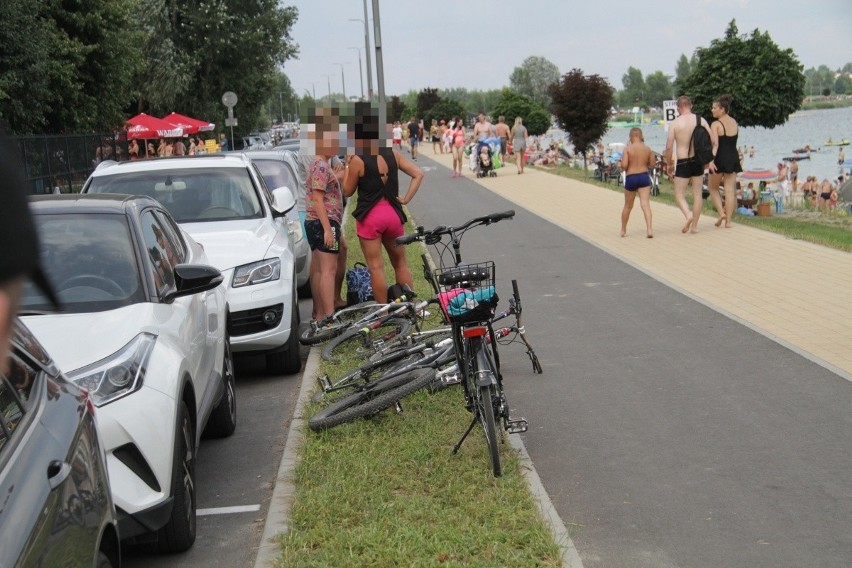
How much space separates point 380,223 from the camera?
9.59 metres

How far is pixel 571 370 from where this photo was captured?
8.48 meters

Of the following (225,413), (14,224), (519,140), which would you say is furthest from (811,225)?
(14,224)

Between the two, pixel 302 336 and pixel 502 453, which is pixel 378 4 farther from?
pixel 502 453

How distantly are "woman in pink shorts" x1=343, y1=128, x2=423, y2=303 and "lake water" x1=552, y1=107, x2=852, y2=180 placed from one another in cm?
3454

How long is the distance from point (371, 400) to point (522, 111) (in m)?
56.3

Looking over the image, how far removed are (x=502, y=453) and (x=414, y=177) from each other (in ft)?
12.6

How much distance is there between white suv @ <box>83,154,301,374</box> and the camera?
866cm

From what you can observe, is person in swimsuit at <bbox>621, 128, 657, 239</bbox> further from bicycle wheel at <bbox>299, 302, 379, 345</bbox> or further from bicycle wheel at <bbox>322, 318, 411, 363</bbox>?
bicycle wheel at <bbox>322, 318, 411, 363</bbox>

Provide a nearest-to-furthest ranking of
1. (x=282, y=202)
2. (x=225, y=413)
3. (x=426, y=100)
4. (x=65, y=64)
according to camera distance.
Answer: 1. (x=225, y=413)
2. (x=282, y=202)
3. (x=65, y=64)
4. (x=426, y=100)

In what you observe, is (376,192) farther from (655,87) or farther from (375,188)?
(655,87)

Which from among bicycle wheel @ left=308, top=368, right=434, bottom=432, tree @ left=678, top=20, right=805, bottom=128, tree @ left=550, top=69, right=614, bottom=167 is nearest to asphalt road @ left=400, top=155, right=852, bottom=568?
bicycle wheel @ left=308, top=368, right=434, bottom=432

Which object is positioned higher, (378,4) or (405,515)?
(378,4)

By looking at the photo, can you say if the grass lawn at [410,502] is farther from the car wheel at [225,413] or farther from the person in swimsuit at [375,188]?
the person in swimsuit at [375,188]

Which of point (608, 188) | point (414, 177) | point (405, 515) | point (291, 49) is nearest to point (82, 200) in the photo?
point (405, 515)
